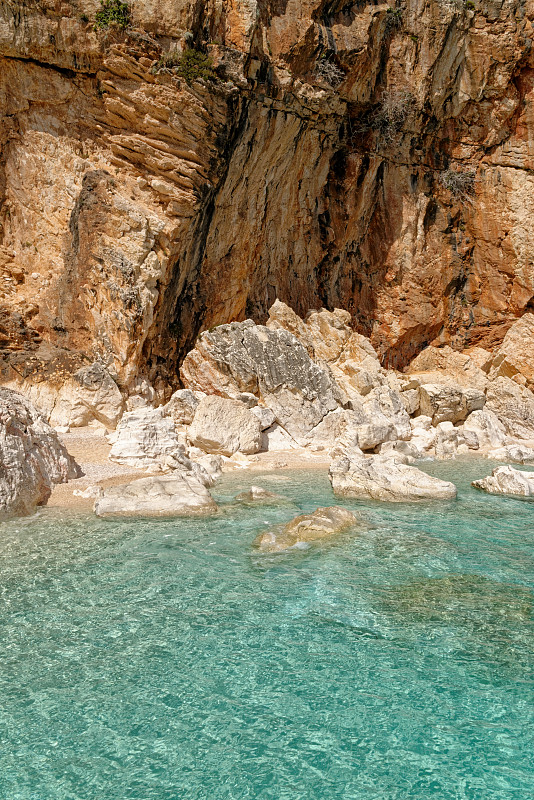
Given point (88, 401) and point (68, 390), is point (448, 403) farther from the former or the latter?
point (68, 390)

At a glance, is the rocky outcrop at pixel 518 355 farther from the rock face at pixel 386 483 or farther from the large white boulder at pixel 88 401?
the large white boulder at pixel 88 401

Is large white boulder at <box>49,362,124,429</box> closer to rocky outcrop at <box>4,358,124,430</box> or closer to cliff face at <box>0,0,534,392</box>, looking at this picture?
rocky outcrop at <box>4,358,124,430</box>

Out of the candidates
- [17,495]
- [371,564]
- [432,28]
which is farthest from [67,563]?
[432,28]

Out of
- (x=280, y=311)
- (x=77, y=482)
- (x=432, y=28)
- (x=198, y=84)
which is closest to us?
(x=77, y=482)

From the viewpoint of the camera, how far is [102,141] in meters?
16.0

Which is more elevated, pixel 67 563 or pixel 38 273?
pixel 38 273

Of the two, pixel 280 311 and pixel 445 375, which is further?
pixel 445 375

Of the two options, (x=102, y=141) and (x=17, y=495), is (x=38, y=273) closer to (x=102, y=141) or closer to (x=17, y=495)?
(x=102, y=141)

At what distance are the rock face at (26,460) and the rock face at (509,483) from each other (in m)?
7.16

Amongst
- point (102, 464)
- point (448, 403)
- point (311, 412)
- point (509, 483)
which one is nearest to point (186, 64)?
point (311, 412)

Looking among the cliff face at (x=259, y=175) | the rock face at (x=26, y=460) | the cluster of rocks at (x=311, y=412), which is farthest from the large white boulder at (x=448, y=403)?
the rock face at (x=26, y=460)

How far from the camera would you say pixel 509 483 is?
32.3ft

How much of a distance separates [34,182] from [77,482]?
34.3ft

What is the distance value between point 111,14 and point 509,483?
1491cm
